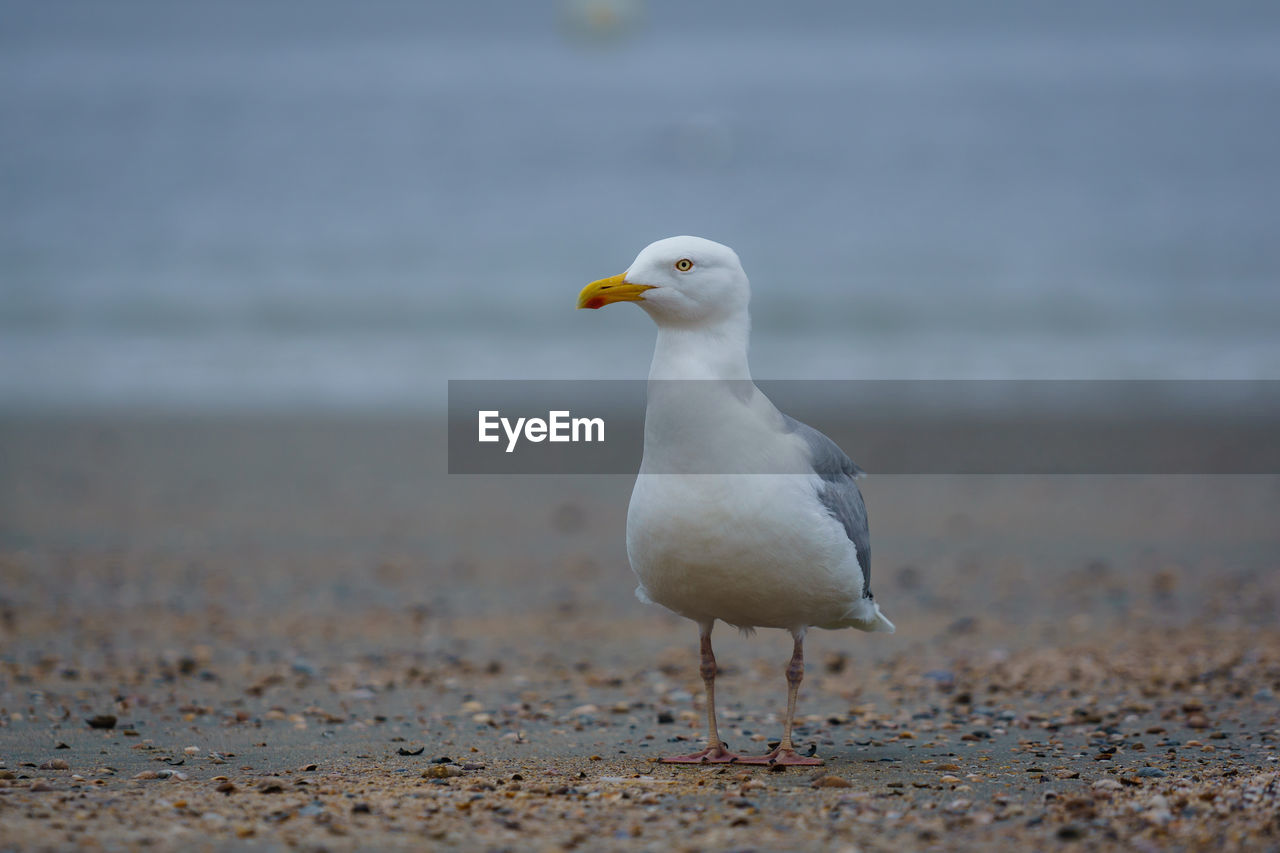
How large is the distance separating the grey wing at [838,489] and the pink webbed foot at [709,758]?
0.85 metres

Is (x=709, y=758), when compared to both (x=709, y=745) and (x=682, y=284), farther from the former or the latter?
(x=682, y=284)

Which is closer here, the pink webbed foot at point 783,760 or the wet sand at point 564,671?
the wet sand at point 564,671

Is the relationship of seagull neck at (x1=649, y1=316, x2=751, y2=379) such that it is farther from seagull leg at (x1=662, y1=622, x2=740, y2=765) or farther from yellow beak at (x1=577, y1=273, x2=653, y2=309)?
seagull leg at (x1=662, y1=622, x2=740, y2=765)

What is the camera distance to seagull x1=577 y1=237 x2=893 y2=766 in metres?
4.79

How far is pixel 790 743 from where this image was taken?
529cm

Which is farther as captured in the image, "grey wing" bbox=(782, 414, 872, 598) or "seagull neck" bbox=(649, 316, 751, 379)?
"grey wing" bbox=(782, 414, 872, 598)

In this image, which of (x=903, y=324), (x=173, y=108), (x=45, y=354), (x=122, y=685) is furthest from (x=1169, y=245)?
(x=173, y=108)

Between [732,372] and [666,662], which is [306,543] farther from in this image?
[732,372]

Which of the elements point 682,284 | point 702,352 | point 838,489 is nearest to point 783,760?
point 838,489

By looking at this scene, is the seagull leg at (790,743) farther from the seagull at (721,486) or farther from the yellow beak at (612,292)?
the yellow beak at (612,292)

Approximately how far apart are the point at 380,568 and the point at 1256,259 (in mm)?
20093

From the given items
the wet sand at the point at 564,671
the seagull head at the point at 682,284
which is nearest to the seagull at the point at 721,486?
the seagull head at the point at 682,284

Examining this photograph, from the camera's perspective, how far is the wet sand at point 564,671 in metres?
4.18

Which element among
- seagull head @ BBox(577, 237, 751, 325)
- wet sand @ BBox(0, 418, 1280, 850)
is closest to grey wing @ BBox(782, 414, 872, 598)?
seagull head @ BBox(577, 237, 751, 325)
